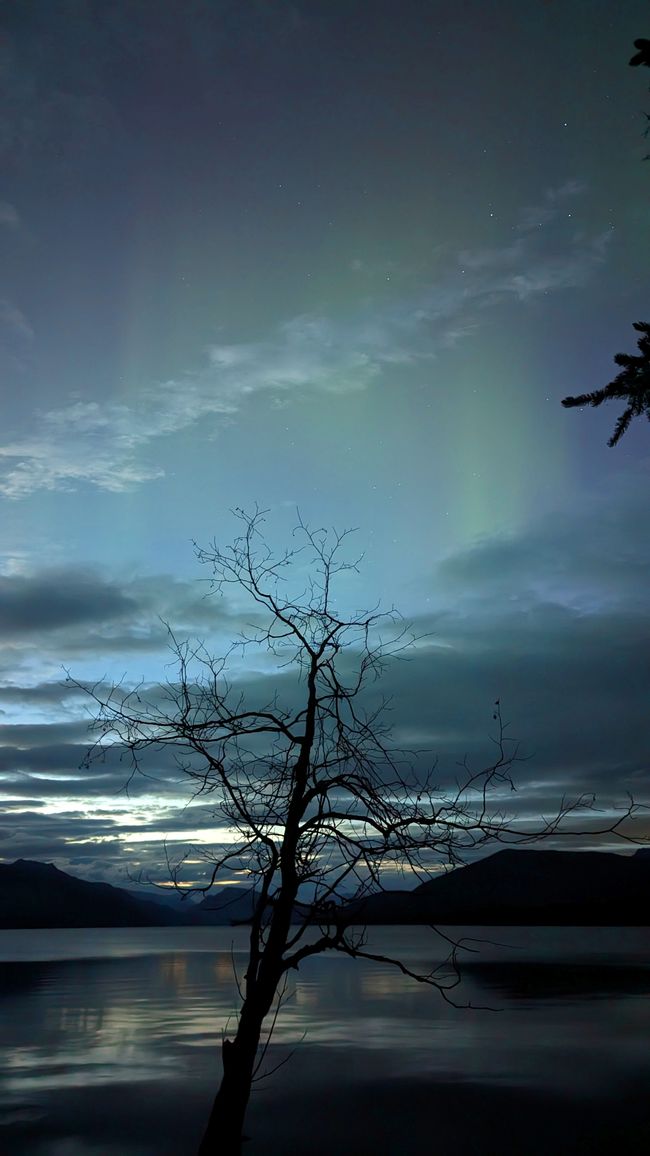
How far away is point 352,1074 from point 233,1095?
33258 millimetres

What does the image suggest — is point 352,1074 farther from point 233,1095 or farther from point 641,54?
point 641,54

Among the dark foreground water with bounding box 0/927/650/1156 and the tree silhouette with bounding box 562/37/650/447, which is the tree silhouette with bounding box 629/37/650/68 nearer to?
the tree silhouette with bounding box 562/37/650/447

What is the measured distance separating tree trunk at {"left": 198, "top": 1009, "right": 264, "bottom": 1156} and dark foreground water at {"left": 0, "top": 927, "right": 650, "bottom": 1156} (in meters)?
2.46

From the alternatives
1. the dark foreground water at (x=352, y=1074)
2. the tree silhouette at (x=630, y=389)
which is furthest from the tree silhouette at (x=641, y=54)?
the dark foreground water at (x=352, y=1074)

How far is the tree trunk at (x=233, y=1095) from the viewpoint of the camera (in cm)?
1013

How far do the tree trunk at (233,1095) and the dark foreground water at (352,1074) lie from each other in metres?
2.46

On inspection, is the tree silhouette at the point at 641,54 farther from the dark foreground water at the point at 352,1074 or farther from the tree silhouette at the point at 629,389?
the dark foreground water at the point at 352,1074

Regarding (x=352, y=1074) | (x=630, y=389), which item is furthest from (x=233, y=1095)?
(x=352, y=1074)

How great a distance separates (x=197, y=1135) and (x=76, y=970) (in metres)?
109

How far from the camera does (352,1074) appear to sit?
39688mm

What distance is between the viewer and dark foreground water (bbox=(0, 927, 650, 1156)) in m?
27.1

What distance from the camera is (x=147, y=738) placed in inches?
375

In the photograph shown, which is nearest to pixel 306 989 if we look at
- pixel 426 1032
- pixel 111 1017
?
pixel 111 1017

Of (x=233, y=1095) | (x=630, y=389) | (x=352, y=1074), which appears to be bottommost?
(x=352, y=1074)
